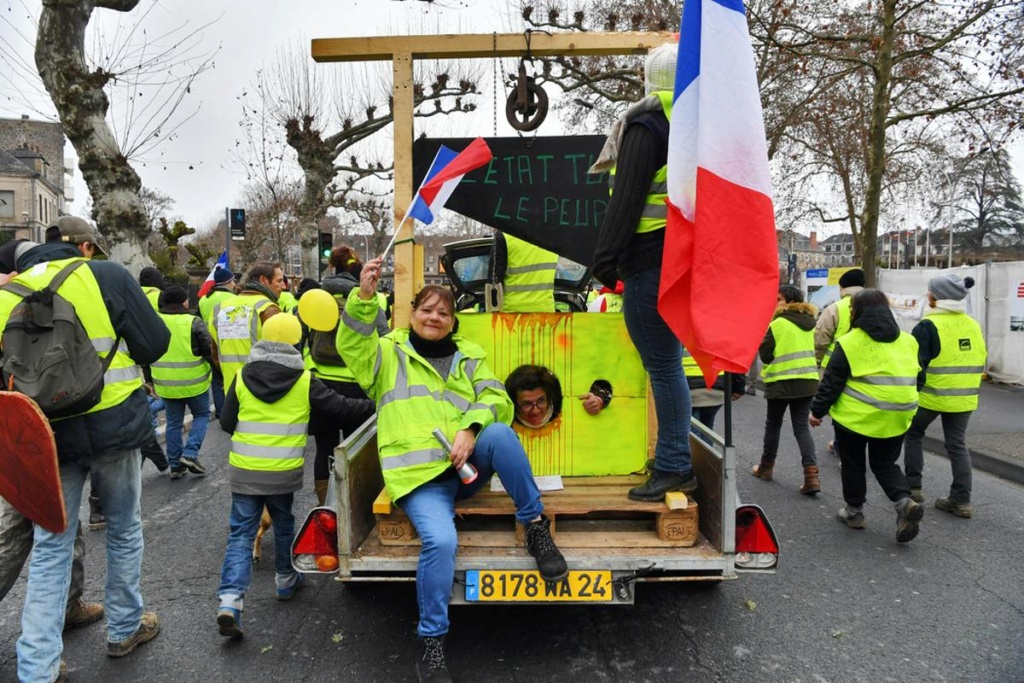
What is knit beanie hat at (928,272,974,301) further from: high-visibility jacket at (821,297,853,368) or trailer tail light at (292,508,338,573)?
trailer tail light at (292,508,338,573)

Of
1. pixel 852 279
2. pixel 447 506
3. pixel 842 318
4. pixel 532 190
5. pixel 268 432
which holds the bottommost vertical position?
pixel 447 506

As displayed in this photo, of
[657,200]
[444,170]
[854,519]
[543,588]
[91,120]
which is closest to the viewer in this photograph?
[543,588]

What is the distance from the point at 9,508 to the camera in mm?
3115

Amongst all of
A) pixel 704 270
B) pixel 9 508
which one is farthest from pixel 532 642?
pixel 9 508

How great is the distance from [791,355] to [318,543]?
14.7 ft

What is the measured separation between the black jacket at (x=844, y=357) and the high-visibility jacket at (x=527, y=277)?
6.86 ft

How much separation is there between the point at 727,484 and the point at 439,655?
141 cm

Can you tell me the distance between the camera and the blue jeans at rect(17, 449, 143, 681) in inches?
116

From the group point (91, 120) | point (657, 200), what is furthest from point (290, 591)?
point (91, 120)

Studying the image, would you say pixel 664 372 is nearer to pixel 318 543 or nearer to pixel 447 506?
pixel 447 506

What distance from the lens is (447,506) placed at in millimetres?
3213

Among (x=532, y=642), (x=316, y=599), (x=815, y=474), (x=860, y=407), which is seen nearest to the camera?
(x=532, y=642)

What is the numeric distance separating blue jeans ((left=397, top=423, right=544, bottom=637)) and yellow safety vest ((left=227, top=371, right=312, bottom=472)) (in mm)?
877

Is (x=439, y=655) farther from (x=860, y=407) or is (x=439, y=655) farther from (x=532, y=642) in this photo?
(x=860, y=407)
